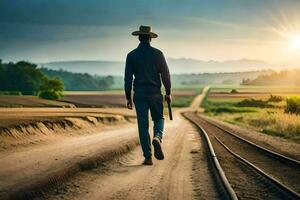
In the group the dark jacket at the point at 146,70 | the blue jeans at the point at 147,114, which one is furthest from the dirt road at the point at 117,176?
the dark jacket at the point at 146,70

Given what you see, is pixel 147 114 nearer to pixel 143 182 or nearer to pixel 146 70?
pixel 146 70

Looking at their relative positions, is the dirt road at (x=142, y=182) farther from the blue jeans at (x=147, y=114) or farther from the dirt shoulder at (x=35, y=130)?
the dirt shoulder at (x=35, y=130)

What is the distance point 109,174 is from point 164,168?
1.23m

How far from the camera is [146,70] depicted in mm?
10336

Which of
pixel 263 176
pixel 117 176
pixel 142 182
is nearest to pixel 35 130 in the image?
pixel 117 176

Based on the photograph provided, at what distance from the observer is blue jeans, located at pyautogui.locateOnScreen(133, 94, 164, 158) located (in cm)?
1034

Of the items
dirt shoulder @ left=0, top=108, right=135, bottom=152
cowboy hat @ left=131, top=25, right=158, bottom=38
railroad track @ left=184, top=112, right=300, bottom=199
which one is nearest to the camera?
railroad track @ left=184, top=112, right=300, bottom=199

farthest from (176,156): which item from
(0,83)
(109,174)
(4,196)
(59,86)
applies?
(0,83)

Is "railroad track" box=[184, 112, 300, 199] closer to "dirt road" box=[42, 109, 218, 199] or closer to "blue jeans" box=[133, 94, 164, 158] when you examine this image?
"dirt road" box=[42, 109, 218, 199]

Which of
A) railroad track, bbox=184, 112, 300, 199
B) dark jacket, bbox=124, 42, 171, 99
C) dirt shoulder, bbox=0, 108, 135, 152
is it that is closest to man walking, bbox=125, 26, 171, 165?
dark jacket, bbox=124, 42, 171, 99

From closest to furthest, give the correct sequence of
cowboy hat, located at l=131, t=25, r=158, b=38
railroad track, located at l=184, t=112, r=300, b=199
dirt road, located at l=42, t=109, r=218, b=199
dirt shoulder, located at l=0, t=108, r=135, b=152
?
1. dirt road, located at l=42, t=109, r=218, b=199
2. railroad track, located at l=184, t=112, r=300, b=199
3. cowboy hat, located at l=131, t=25, r=158, b=38
4. dirt shoulder, located at l=0, t=108, r=135, b=152

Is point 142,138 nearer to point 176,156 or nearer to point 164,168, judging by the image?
point 164,168

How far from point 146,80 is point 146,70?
206 millimetres

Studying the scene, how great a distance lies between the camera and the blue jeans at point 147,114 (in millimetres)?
10344
